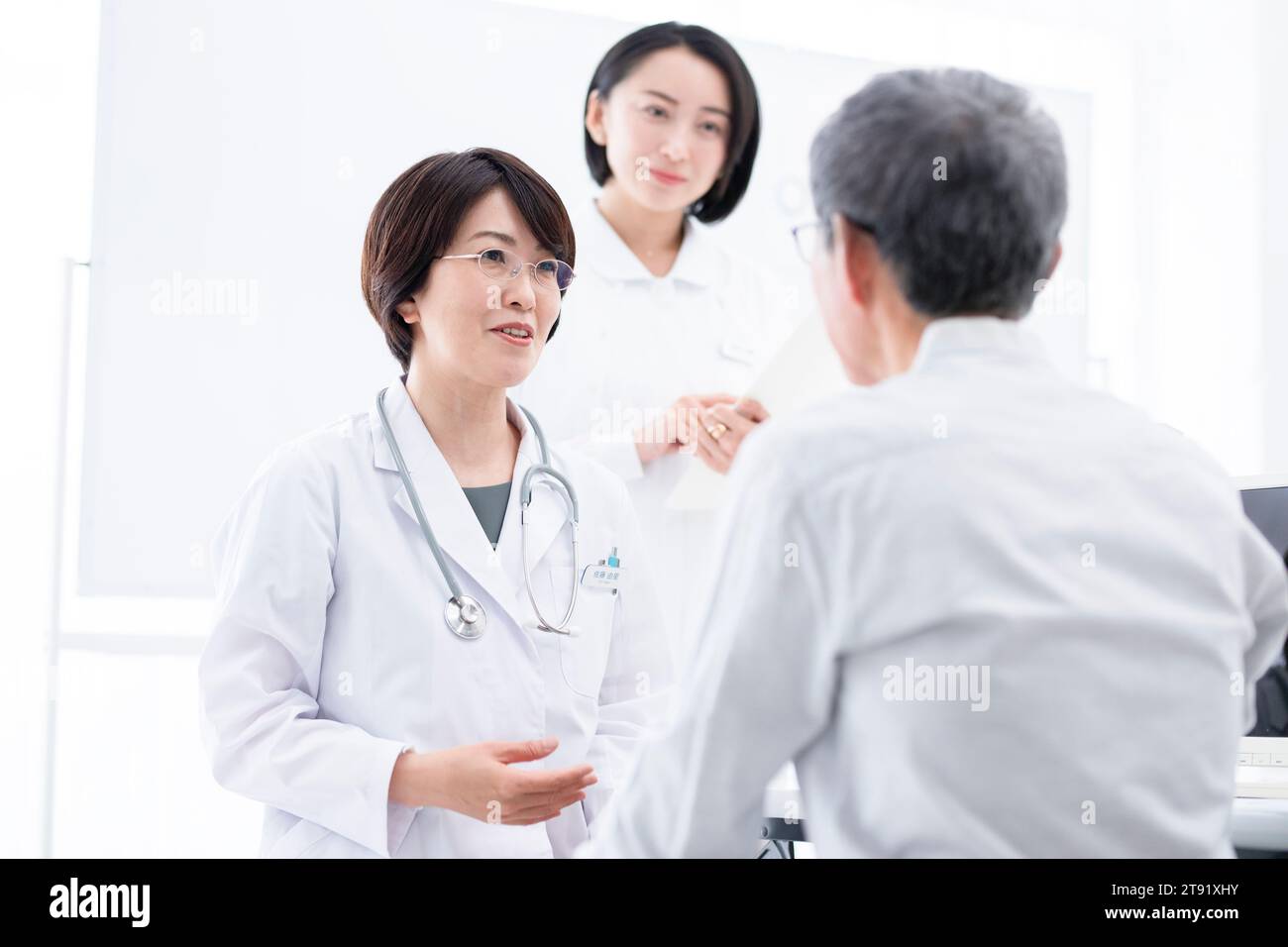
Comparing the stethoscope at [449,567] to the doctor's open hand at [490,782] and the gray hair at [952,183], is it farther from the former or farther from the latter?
the gray hair at [952,183]

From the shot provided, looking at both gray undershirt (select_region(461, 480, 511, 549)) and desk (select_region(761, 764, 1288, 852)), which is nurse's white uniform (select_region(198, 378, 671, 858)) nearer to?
gray undershirt (select_region(461, 480, 511, 549))

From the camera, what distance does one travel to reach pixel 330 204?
242 cm

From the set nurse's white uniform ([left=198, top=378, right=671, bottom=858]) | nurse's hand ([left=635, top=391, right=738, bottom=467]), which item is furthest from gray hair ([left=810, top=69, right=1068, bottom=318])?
nurse's hand ([left=635, top=391, right=738, bottom=467])

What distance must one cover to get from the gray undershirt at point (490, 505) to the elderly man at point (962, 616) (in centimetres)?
68

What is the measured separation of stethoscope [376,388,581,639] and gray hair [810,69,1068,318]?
2.31 feet

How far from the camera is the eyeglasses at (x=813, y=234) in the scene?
837mm

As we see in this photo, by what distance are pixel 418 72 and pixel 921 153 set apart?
1914 mm

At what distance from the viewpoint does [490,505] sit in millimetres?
1474

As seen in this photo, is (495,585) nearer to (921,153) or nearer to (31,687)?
(921,153)

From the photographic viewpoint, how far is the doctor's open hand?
1.17 metres

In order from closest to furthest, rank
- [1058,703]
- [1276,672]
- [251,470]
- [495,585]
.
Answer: [1058,703] < [495,585] < [1276,672] < [251,470]

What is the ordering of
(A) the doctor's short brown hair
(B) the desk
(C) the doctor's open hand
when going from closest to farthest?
(C) the doctor's open hand → (A) the doctor's short brown hair → (B) the desk
